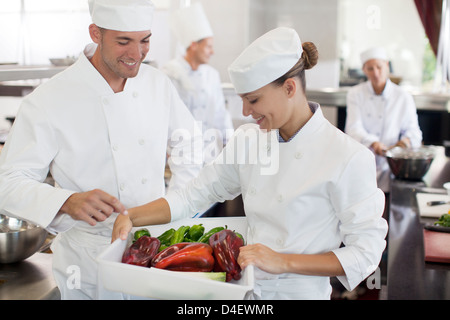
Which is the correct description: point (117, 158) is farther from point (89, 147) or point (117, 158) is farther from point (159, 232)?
point (159, 232)

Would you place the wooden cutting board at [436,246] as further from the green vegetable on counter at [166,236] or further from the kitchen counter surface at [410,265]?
the green vegetable on counter at [166,236]

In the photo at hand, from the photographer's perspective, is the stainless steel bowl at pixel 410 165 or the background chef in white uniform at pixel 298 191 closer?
the background chef in white uniform at pixel 298 191

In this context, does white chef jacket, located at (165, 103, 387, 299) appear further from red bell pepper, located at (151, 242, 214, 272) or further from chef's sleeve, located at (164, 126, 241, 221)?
red bell pepper, located at (151, 242, 214, 272)

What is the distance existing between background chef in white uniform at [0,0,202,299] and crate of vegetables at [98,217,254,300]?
1.00ft

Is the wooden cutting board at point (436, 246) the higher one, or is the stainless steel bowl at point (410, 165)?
the stainless steel bowl at point (410, 165)

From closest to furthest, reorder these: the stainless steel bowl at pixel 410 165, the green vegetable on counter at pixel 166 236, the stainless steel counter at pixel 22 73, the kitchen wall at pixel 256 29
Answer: the green vegetable on counter at pixel 166 236
the stainless steel counter at pixel 22 73
the stainless steel bowl at pixel 410 165
the kitchen wall at pixel 256 29

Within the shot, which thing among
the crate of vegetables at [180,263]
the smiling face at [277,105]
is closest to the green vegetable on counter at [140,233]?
the crate of vegetables at [180,263]

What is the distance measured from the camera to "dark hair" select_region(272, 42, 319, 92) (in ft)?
4.37

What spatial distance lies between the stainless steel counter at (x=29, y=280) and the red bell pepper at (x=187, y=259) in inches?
23.5

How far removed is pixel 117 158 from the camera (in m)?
1.74

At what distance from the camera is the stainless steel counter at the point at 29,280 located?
63.5 inches

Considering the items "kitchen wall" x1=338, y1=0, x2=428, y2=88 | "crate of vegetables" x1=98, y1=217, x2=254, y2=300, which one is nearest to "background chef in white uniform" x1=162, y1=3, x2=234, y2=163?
"crate of vegetables" x1=98, y1=217, x2=254, y2=300
